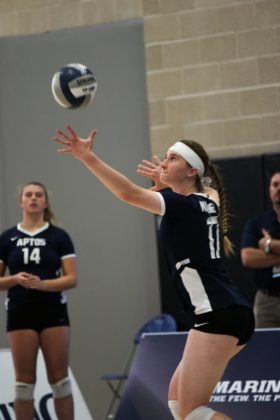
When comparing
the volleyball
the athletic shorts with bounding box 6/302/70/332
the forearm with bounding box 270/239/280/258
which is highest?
the volleyball

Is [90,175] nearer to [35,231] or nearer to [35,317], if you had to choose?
[35,231]

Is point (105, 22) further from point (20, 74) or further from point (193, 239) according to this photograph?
point (193, 239)

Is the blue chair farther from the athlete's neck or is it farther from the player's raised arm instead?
the player's raised arm

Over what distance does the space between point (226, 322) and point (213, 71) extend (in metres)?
4.68

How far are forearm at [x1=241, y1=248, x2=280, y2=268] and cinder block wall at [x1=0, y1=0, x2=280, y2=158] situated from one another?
183 cm

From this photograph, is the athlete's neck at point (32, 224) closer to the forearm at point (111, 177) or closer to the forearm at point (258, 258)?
the forearm at point (258, 258)

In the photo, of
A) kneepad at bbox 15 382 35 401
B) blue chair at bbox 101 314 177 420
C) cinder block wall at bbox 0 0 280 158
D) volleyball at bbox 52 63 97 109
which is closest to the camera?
volleyball at bbox 52 63 97 109

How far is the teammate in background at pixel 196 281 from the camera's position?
403 cm

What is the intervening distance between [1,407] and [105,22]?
408 centimetres

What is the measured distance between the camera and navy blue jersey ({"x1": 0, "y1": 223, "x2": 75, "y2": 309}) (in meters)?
6.50

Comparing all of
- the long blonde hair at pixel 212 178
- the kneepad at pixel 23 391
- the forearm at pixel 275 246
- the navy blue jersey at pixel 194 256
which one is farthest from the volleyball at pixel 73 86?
the kneepad at pixel 23 391

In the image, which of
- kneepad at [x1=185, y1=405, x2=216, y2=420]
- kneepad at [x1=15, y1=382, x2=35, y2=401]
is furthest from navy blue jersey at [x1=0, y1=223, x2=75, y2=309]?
kneepad at [x1=185, y1=405, x2=216, y2=420]

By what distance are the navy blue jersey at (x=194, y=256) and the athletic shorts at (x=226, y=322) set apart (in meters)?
0.03

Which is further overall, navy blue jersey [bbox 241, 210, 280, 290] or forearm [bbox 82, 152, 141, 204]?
navy blue jersey [bbox 241, 210, 280, 290]
